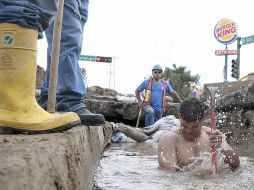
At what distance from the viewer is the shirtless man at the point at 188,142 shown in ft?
12.7

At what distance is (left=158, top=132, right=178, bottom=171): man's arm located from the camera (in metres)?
3.99

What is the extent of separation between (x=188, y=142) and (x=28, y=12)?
2456 mm

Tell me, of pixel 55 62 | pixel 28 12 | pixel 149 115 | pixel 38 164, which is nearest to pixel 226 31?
pixel 149 115

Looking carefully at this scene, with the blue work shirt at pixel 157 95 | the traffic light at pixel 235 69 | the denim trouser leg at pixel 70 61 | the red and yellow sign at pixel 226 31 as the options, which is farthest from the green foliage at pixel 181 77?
the denim trouser leg at pixel 70 61

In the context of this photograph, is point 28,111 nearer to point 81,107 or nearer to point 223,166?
point 81,107

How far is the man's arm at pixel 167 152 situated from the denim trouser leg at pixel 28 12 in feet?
7.12

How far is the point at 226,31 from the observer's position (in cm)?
1936

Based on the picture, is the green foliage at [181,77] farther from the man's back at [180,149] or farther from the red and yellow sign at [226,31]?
the man's back at [180,149]

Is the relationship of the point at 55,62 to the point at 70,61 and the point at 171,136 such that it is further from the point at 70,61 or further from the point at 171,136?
the point at 171,136

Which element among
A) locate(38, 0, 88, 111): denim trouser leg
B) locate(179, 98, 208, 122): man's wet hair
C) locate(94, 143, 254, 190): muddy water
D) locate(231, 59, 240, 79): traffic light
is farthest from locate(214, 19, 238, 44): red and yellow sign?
locate(38, 0, 88, 111): denim trouser leg

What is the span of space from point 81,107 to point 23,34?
1134 millimetres

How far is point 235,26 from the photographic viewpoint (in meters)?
19.3

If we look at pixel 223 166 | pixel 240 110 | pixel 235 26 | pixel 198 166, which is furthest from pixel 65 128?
pixel 235 26

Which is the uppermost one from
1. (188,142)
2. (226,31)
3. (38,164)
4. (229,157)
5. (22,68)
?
(226,31)
